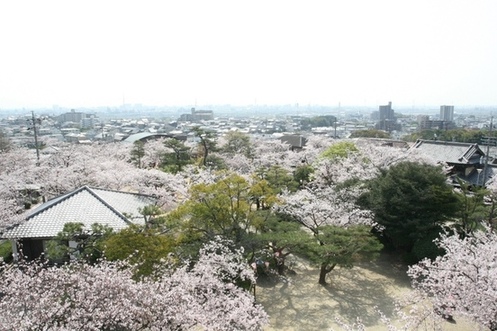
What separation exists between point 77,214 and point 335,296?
9704mm

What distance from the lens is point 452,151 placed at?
27.5 meters

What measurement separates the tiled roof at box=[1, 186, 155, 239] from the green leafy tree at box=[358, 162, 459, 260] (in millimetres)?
10177

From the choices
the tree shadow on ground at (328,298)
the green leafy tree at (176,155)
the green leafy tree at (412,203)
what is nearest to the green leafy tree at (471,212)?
the green leafy tree at (412,203)

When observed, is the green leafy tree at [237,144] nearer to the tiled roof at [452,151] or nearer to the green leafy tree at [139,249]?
the tiled roof at [452,151]

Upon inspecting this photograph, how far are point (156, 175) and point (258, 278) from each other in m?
9.54

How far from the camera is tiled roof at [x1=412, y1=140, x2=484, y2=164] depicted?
2646 cm

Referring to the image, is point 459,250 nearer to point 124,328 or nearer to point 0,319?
point 124,328

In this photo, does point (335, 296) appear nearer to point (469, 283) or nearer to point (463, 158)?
point (469, 283)

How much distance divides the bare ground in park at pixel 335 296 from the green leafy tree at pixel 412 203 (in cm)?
173

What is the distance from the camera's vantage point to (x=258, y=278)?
13914 millimetres

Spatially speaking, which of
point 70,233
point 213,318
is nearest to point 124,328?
point 213,318

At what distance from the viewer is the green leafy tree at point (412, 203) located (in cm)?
1455

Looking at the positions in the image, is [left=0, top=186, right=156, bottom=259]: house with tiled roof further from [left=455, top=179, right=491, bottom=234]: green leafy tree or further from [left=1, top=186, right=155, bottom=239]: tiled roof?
[left=455, top=179, right=491, bottom=234]: green leafy tree

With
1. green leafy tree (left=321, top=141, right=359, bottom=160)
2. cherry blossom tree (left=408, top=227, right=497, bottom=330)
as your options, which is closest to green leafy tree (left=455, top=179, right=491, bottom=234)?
cherry blossom tree (left=408, top=227, right=497, bottom=330)
